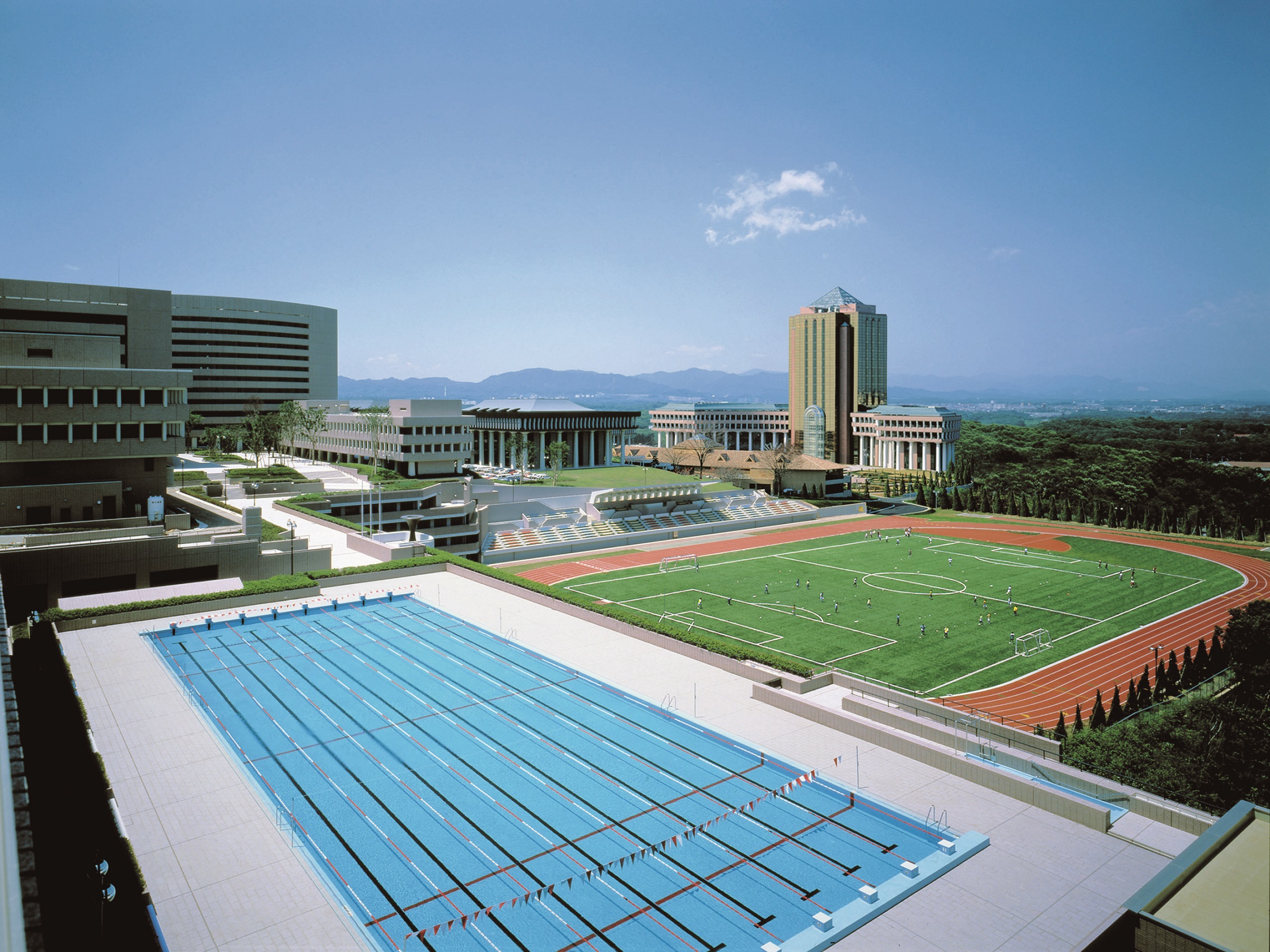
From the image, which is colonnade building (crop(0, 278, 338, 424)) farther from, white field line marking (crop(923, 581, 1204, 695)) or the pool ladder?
the pool ladder

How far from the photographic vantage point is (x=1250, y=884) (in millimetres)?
13273

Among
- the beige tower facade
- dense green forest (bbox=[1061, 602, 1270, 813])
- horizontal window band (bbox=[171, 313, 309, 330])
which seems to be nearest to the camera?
dense green forest (bbox=[1061, 602, 1270, 813])

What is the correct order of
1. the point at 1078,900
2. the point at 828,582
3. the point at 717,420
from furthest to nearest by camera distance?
the point at 717,420
the point at 828,582
the point at 1078,900

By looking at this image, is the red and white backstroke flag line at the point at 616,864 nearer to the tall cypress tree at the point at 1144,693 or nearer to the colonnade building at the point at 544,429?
the tall cypress tree at the point at 1144,693

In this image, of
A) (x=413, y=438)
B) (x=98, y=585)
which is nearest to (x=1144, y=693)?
(x=98, y=585)

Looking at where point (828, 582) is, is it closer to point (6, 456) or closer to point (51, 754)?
point (51, 754)

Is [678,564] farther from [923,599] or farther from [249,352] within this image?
[249,352]

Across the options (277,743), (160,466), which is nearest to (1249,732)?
(277,743)

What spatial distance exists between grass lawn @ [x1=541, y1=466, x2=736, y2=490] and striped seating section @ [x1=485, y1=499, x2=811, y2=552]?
4463mm

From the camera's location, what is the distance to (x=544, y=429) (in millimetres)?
98000

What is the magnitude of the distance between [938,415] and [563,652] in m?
109

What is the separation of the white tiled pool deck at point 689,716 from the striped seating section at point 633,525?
129 ft

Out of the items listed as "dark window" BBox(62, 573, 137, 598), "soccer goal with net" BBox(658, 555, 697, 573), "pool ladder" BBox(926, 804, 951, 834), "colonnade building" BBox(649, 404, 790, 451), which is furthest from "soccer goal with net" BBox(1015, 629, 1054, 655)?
"colonnade building" BBox(649, 404, 790, 451)

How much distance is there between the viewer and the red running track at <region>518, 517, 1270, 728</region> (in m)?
33.0
